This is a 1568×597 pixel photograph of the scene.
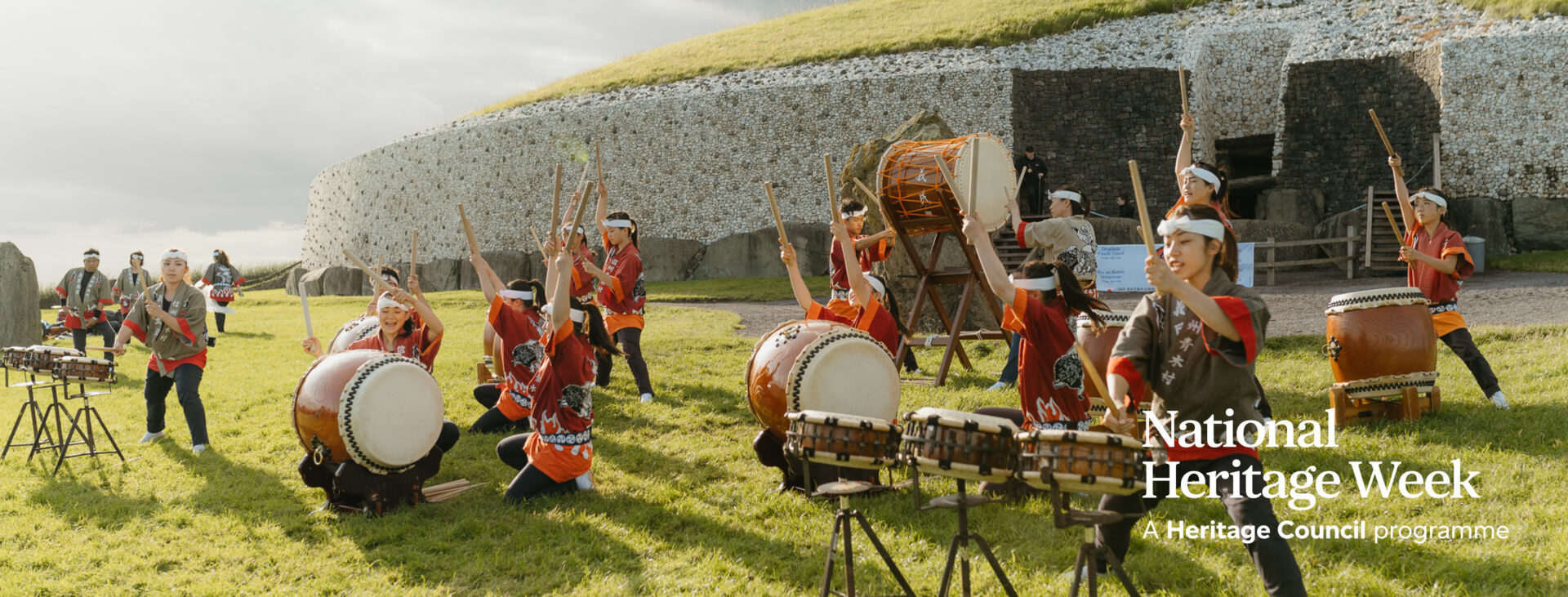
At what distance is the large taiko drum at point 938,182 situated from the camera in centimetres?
688

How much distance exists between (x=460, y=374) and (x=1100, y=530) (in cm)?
775

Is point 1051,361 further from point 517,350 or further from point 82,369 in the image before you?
point 82,369

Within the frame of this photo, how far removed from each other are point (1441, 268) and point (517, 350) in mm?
6045

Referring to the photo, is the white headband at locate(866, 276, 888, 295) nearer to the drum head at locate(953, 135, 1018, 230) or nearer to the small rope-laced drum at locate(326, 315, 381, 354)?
the drum head at locate(953, 135, 1018, 230)

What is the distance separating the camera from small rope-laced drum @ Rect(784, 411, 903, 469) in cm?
307

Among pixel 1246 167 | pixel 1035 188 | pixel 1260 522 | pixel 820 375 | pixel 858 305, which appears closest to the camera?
pixel 1260 522

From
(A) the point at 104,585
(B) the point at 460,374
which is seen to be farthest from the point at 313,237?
(A) the point at 104,585

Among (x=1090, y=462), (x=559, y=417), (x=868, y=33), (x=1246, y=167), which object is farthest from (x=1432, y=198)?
(x=868, y=33)

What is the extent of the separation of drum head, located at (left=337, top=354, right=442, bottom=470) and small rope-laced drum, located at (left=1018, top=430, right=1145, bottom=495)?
3402 millimetres

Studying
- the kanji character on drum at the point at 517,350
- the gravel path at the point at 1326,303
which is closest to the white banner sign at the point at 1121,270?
the gravel path at the point at 1326,303

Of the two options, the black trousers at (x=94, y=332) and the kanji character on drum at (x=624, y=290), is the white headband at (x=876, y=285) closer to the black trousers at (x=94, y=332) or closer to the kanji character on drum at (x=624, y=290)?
the kanji character on drum at (x=624, y=290)

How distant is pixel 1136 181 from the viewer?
278 cm

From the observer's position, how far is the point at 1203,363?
2.99 metres

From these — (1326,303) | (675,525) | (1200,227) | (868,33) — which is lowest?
(675,525)
